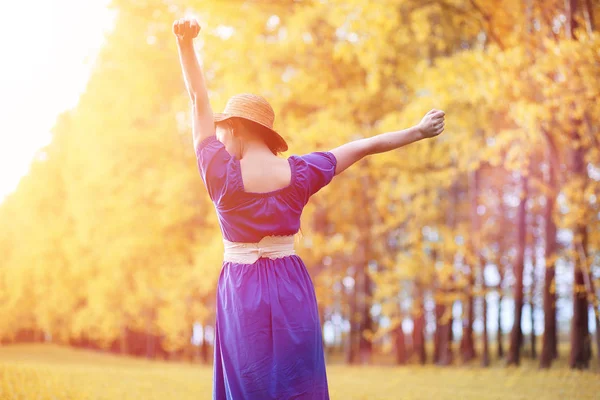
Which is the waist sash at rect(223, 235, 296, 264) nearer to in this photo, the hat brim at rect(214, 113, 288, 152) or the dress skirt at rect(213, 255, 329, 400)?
the dress skirt at rect(213, 255, 329, 400)

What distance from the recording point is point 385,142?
323 cm

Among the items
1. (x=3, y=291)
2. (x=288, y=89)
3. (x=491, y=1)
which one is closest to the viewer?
(x=491, y=1)

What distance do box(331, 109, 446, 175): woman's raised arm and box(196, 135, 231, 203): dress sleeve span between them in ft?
1.93

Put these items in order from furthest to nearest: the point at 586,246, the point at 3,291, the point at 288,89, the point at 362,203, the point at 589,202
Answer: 1. the point at 3,291
2. the point at 362,203
3. the point at 288,89
4. the point at 586,246
5. the point at 589,202

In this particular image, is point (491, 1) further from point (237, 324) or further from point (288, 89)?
point (237, 324)

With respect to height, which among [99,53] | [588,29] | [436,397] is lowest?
[436,397]

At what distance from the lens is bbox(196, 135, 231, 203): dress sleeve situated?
298 centimetres

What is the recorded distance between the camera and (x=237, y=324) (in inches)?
120

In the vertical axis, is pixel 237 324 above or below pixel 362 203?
below

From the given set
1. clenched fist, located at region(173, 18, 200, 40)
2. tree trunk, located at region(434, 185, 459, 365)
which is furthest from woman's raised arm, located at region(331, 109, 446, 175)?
tree trunk, located at region(434, 185, 459, 365)

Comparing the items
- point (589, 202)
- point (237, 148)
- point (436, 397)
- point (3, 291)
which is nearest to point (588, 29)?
point (589, 202)

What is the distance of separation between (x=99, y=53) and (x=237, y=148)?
15.4 m

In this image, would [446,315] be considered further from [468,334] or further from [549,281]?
[549,281]

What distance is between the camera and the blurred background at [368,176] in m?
9.19
